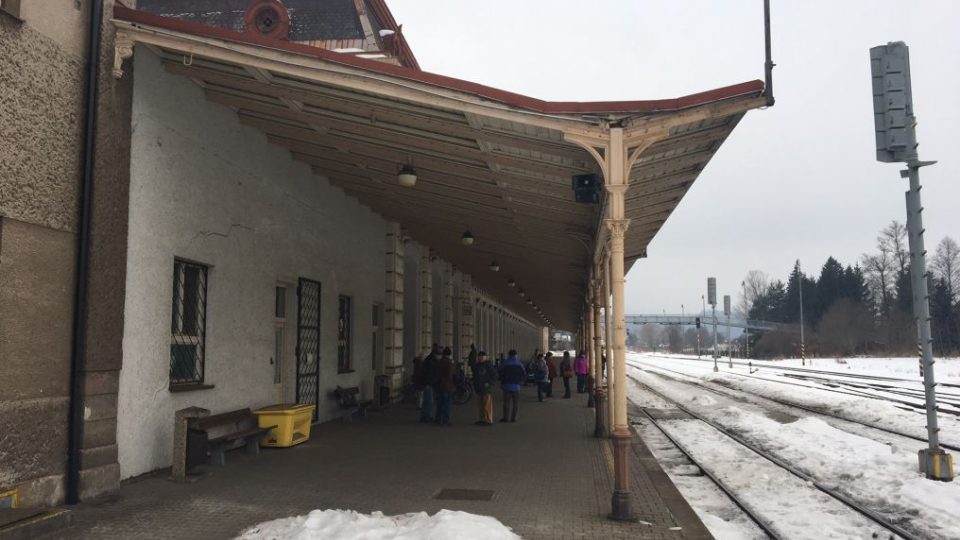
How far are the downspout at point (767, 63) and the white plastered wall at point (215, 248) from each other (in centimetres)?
717

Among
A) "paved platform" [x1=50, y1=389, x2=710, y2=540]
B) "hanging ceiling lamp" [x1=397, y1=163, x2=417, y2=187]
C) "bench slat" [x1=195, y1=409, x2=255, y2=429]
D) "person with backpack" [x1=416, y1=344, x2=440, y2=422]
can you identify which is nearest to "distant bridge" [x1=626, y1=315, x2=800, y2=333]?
"person with backpack" [x1=416, y1=344, x2=440, y2=422]

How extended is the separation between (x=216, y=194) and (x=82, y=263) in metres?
3.08

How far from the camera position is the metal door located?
13.2 metres

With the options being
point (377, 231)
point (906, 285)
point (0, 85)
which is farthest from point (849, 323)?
point (0, 85)

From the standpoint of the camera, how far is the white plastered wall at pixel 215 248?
27.6ft

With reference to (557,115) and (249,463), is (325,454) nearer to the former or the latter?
(249,463)

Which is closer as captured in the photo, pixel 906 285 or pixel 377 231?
pixel 377 231

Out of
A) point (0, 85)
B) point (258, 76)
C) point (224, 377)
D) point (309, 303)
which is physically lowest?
point (224, 377)

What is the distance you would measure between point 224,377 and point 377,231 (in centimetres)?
823

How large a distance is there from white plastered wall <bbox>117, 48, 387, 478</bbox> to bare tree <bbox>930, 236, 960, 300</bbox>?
250ft

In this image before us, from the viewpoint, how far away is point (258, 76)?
863cm

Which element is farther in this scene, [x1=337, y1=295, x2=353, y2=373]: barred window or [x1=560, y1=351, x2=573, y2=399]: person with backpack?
[x1=560, y1=351, x2=573, y2=399]: person with backpack

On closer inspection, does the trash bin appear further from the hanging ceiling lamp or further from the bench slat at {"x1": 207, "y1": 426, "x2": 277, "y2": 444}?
A: the hanging ceiling lamp

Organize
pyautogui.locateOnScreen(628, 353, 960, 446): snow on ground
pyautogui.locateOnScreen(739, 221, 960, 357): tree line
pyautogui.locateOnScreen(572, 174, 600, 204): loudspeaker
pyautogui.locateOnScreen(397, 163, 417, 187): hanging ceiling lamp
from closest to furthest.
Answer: pyautogui.locateOnScreen(572, 174, 600, 204): loudspeaker < pyautogui.locateOnScreen(397, 163, 417, 187): hanging ceiling lamp < pyautogui.locateOnScreen(628, 353, 960, 446): snow on ground < pyautogui.locateOnScreen(739, 221, 960, 357): tree line
